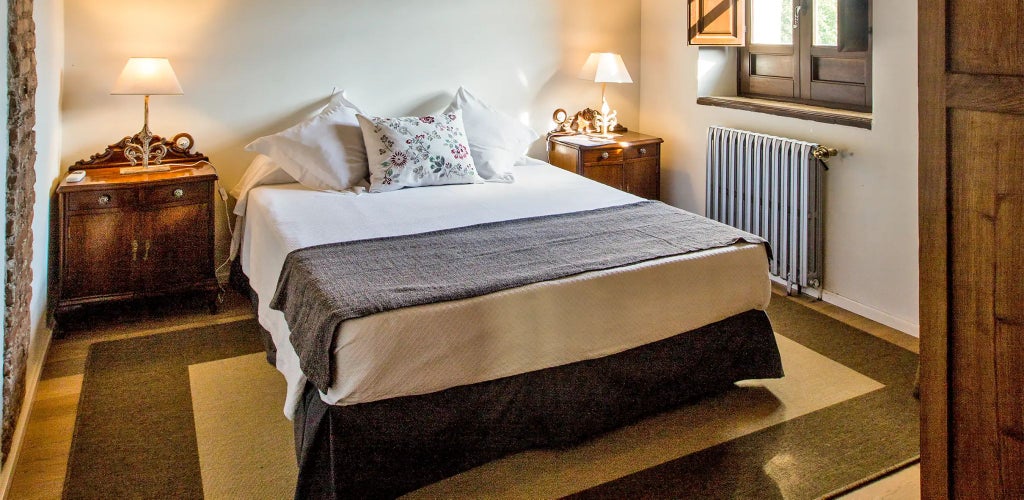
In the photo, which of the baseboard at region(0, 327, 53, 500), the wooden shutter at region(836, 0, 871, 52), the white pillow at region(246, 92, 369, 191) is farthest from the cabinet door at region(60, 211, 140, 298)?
the wooden shutter at region(836, 0, 871, 52)

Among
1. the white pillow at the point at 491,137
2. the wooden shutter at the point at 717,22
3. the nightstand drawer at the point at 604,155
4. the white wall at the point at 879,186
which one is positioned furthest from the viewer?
the nightstand drawer at the point at 604,155

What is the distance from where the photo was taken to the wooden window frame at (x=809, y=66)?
343 cm

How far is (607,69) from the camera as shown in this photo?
4594 mm

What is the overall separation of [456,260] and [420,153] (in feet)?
4.31

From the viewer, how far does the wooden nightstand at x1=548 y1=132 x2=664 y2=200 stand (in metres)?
4.48

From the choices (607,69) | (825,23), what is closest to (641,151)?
(607,69)

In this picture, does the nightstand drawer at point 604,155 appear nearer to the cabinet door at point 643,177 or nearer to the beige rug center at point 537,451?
the cabinet door at point 643,177

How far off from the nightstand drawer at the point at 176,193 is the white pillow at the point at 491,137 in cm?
134

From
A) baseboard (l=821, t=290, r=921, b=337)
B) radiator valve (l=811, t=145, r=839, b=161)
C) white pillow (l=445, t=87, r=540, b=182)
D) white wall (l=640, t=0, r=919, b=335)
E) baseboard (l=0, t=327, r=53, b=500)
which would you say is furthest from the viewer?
white pillow (l=445, t=87, r=540, b=182)

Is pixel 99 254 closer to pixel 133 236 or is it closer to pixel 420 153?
pixel 133 236

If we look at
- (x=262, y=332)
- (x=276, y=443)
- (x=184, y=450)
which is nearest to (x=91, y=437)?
(x=184, y=450)

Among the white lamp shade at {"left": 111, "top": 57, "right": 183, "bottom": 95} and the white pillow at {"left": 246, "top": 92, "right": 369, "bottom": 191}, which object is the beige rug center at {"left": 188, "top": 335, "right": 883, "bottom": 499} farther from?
the white lamp shade at {"left": 111, "top": 57, "right": 183, "bottom": 95}

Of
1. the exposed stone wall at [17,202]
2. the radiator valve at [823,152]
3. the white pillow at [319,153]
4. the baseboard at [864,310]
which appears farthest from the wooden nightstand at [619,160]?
the exposed stone wall at [17,202]

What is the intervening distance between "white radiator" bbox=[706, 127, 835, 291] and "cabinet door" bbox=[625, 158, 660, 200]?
0.38 m
